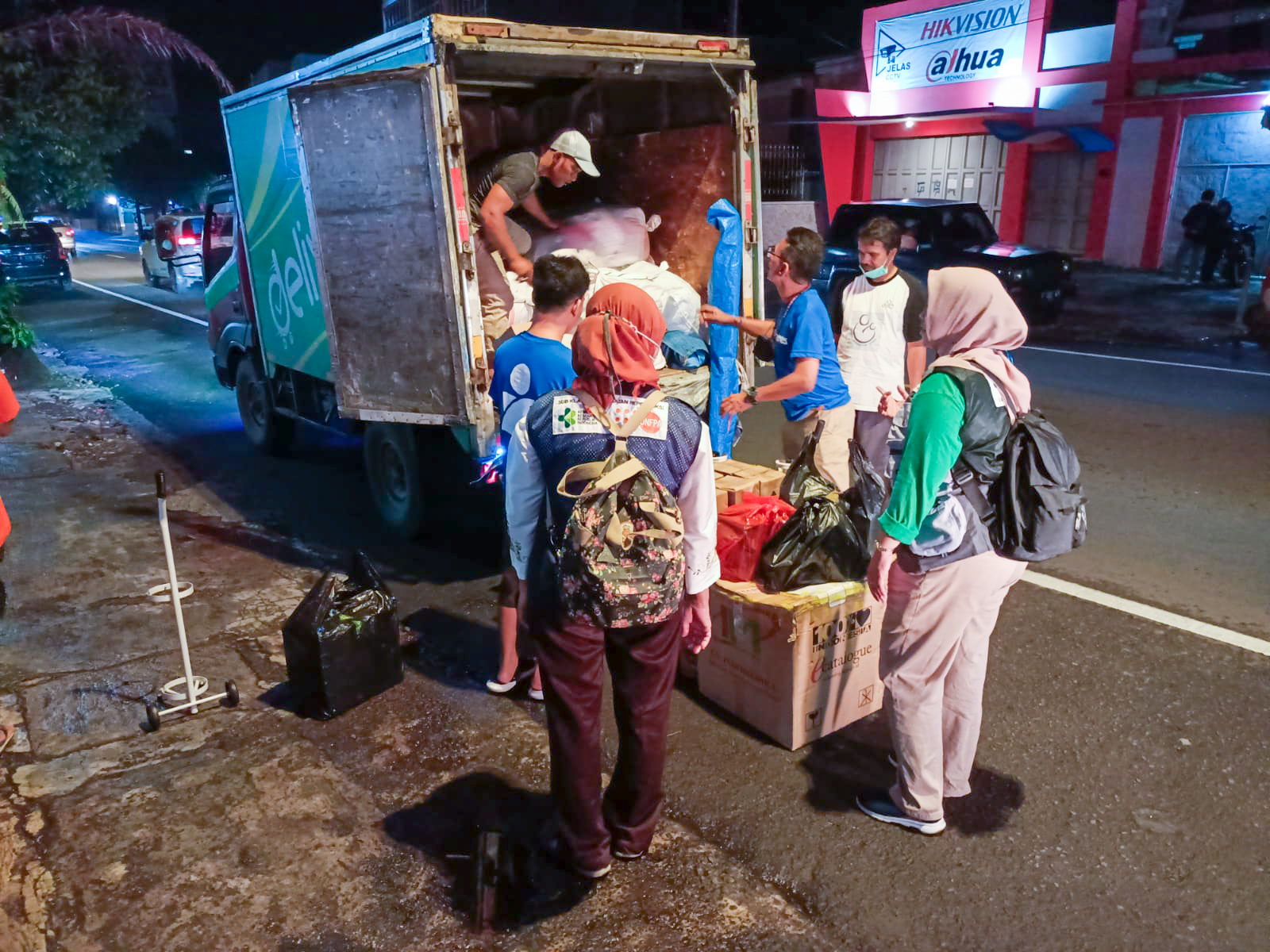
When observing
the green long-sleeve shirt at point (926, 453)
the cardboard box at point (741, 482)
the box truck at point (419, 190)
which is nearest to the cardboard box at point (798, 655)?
the cardboard box at point (741, 482)

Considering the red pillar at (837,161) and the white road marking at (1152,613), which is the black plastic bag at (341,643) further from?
the red pillar at (837,161)

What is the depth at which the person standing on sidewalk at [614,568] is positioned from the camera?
266 cm

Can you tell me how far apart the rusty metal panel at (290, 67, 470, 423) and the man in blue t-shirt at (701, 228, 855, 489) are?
1640 mm

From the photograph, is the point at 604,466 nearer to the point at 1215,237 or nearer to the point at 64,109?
the point at 1215,237

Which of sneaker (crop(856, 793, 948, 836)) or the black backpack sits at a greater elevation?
the black backpack

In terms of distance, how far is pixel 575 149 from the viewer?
6.04 meters

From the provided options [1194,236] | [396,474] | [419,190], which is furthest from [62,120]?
[1194,236]

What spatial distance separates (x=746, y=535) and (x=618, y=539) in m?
1.31

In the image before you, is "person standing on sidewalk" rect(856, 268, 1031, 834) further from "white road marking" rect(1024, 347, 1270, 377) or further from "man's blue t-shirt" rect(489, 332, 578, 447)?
"white road marking" rect(1024, 347, 1270, 377)

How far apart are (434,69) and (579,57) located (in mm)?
1018

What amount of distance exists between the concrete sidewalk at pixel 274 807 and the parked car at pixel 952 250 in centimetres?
1037

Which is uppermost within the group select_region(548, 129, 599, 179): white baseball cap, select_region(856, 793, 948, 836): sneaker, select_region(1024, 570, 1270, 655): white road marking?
select_region(548, 129, 599, 179): white baseball cap

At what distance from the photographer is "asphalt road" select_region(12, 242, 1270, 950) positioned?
2.87 m

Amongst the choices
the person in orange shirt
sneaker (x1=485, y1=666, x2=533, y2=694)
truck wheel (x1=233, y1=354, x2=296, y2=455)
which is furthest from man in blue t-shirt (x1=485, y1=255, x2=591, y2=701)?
truck wheel (x1=233, y1=354, x2=296, y2=455)
